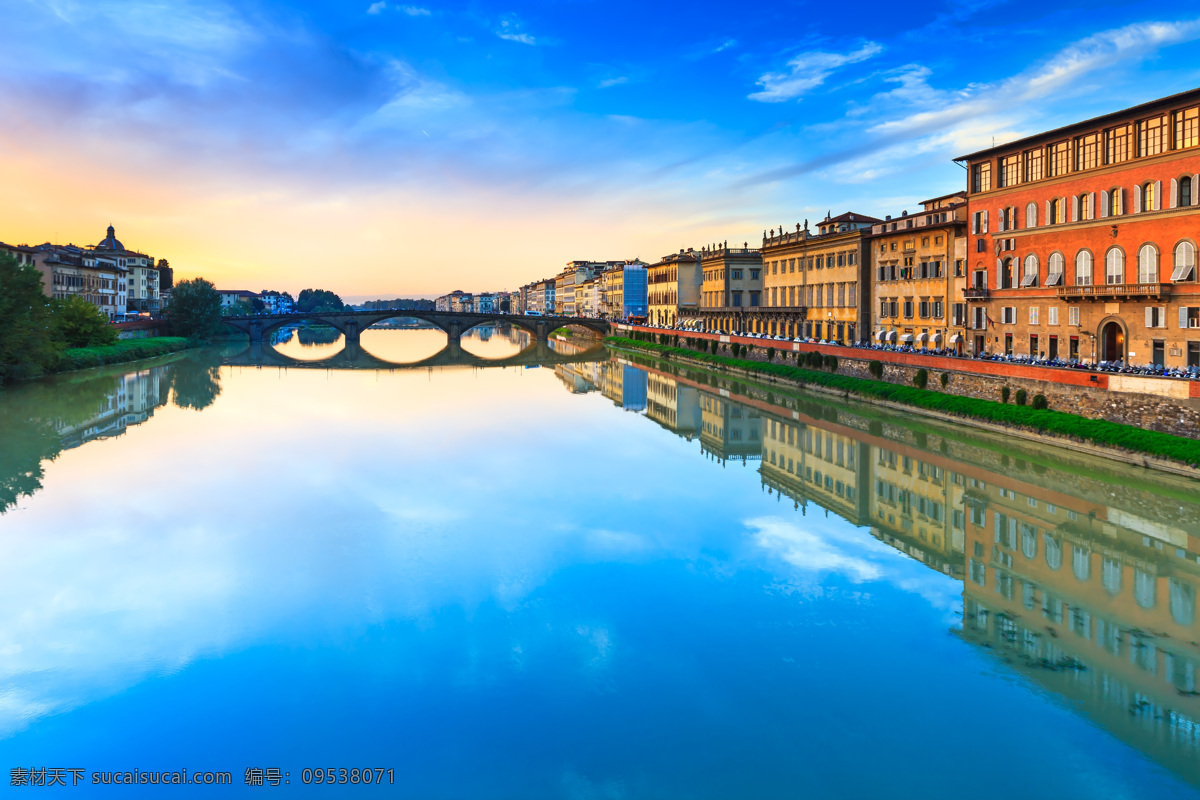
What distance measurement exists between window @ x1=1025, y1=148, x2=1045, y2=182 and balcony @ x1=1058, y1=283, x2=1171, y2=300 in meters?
4.93

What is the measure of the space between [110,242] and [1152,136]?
109m

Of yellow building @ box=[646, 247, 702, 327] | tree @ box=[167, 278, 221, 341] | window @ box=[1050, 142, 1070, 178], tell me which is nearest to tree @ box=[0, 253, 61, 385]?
tree @ box=[167, 278, 221, 341]

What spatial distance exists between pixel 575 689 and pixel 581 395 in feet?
117

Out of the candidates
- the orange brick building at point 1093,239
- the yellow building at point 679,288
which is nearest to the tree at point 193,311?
the yellow building at point 679,288

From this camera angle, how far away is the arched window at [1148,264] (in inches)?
1073

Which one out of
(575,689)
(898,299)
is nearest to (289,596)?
(575,689)

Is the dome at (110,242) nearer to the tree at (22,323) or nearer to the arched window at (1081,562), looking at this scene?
the tree at (22,323)

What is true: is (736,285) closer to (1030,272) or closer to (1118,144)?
(1030,272)

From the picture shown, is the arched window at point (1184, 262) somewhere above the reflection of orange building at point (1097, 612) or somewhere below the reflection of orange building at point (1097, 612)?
above

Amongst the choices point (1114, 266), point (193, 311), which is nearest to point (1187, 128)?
point (1114, 266)

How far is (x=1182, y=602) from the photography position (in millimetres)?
12883

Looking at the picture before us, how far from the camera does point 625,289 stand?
361ft

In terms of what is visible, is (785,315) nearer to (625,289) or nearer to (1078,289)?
(1078,289)

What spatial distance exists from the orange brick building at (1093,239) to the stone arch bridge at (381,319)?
61227 millimetres
